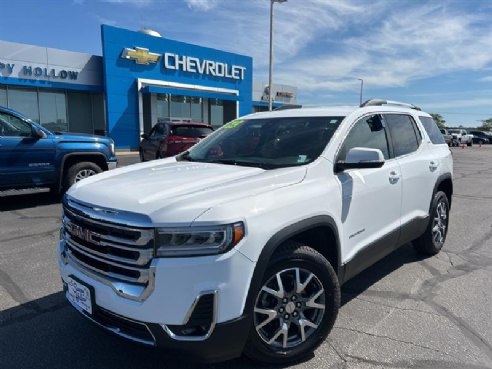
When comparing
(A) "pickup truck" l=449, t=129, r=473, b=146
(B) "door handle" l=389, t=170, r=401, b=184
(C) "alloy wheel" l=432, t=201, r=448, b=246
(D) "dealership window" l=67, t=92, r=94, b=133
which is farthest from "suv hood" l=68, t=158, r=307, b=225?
(A) "pickup truck" l=449, t=129, r=473, b=146

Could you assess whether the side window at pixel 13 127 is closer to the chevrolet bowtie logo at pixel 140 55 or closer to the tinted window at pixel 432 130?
the tinted window at pixel 432 130

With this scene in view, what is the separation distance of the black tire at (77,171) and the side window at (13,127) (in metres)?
1.01

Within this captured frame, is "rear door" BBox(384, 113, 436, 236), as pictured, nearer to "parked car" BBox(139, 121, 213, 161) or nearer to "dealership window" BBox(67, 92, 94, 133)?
"parked car" BBox(139, 121, 213, 161)

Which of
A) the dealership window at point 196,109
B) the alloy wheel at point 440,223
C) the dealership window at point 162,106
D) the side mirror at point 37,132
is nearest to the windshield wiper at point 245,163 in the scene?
the alloy wheel at point 440,223

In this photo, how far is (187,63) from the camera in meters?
25.2

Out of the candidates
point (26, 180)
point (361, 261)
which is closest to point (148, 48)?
point (26, 180)

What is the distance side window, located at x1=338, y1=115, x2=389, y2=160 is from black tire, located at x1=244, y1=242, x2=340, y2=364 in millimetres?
1006

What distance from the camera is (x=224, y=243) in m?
2.19

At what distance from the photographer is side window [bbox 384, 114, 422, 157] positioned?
416cm

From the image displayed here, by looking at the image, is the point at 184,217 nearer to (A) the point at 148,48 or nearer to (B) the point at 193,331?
(B) the point at 193,331

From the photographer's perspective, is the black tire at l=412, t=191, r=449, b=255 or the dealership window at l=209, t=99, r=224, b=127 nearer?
the black tire at l=412, t=191, r=449, b=255

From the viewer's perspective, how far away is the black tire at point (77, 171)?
7934mm

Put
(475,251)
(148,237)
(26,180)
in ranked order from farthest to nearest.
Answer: (26,180) < (475,251) < (148,237)

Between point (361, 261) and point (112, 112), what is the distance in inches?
830
